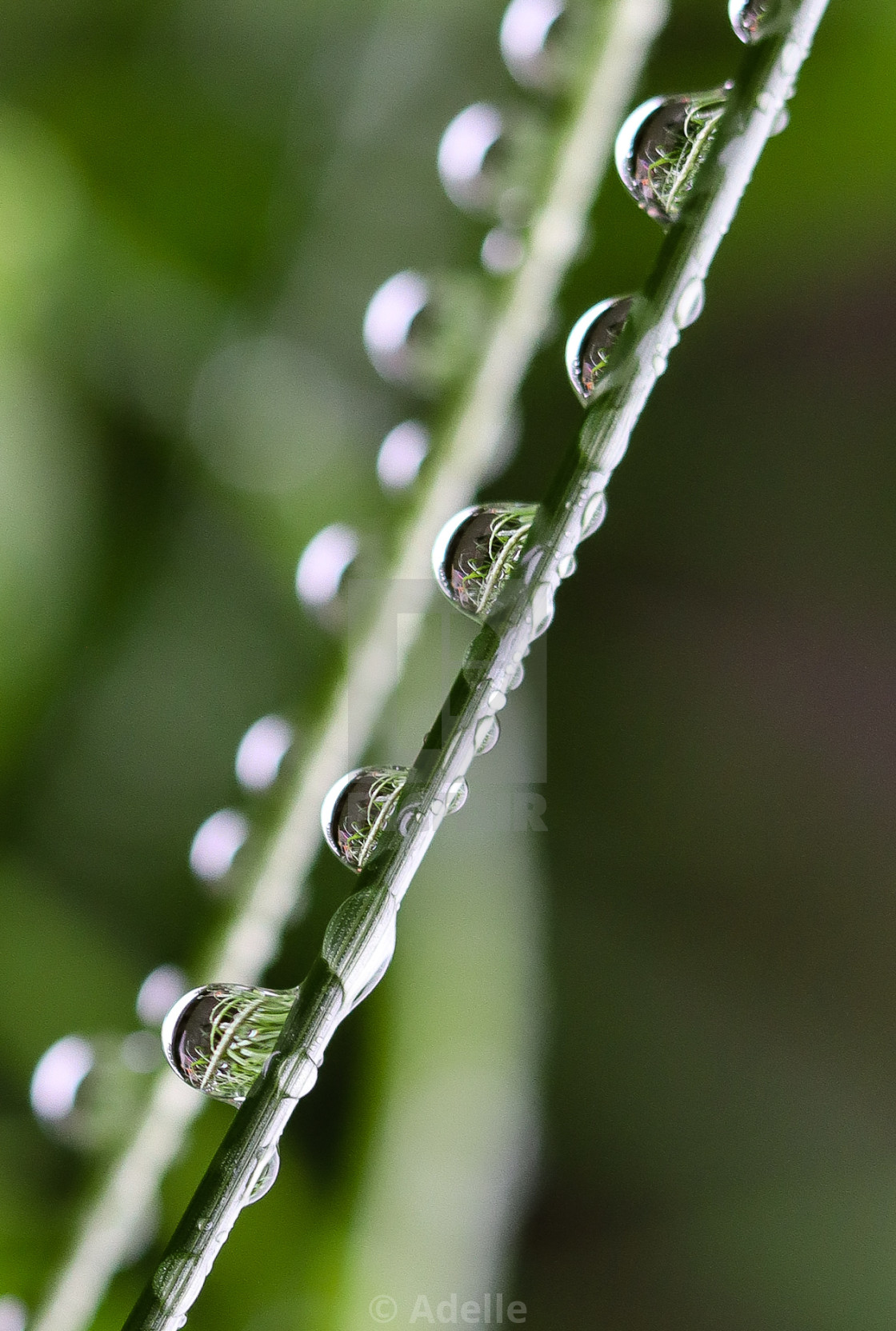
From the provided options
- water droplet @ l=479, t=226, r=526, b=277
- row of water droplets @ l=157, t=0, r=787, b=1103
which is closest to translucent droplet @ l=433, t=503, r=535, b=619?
row of water droplets @ l=157, t=0, r=787, b=1103

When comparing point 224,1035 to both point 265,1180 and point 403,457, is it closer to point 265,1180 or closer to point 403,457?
point 265,1180

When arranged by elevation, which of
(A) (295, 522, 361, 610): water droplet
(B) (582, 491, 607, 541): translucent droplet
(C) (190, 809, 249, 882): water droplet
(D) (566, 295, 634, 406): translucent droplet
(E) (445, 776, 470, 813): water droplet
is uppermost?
(D) (566, 295, 634, 406): translucent droplet

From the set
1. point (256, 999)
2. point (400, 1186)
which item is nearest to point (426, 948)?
point (400, 1186)

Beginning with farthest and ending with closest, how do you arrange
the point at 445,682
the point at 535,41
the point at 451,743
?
the point at 445,682, the point at 535,41, the point at 451,743

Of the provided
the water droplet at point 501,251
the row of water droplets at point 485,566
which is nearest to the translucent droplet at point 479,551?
the row of water droplets at point 485,566

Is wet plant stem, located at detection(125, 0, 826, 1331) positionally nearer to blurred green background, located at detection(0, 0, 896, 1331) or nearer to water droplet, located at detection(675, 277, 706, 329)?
water droplet, located at detection(675, 277, 706, 329)

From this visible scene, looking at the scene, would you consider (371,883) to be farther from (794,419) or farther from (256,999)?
(794,419)

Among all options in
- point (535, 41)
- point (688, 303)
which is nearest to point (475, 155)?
point (535, 41)
